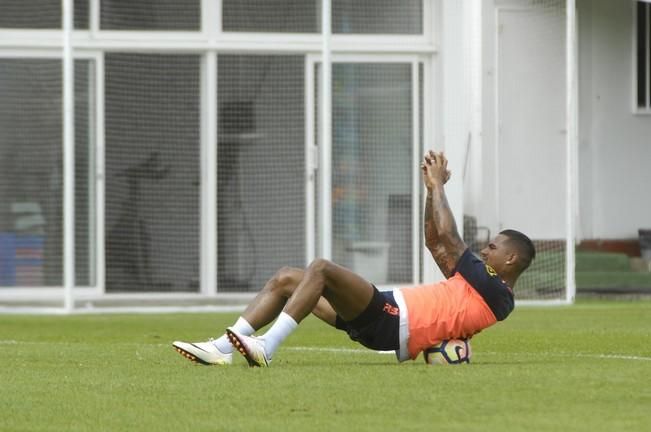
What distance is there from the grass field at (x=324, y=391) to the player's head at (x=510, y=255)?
620 millimetres

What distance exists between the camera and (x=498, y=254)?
36.0ft

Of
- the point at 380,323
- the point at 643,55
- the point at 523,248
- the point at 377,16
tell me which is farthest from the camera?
the point at 643,55

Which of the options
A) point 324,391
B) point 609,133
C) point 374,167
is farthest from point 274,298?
point 609,133

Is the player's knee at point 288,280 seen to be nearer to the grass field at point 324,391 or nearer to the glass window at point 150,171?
the grass field at point 324,391

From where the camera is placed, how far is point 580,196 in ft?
80.3

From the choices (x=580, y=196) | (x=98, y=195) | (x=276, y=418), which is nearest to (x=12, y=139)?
(x=98, y=195)

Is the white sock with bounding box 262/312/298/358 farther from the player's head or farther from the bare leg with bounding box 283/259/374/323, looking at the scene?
the player's head

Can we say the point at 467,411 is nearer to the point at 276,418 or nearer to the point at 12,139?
the point at 276,418

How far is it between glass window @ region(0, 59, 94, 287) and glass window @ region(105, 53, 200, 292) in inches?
12.1

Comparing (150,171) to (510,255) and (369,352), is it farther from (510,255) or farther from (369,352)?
(510,255)

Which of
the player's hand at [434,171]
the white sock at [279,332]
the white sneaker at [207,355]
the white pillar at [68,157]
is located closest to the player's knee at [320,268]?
the white sock at [279,332]

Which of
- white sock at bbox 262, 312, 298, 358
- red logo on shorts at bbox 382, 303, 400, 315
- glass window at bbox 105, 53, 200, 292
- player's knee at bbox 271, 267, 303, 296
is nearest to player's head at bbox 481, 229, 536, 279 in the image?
red logo on shorts at bbox 382, 303, 400, 315

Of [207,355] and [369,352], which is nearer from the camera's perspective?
[207,355]

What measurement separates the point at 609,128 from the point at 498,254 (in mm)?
14159
